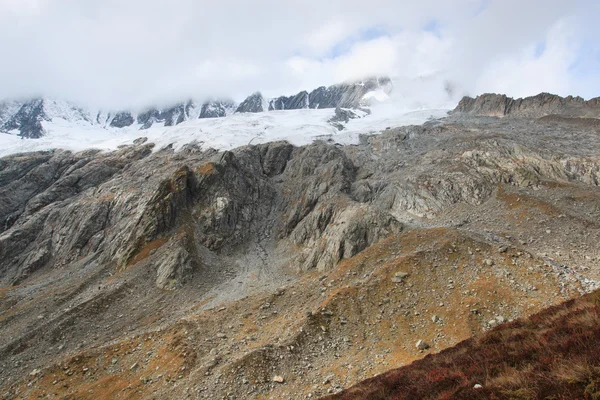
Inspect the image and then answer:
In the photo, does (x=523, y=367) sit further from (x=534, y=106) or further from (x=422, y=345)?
(x=534, y=106)

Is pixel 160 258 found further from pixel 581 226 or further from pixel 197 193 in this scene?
pixel 581 226

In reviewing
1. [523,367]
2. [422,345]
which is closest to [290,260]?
[422,345]

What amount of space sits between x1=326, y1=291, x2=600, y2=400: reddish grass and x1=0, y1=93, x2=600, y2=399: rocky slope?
32.1ft

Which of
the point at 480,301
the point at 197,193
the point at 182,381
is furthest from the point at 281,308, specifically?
the point at 197,193

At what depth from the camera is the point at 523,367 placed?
33.6 ft

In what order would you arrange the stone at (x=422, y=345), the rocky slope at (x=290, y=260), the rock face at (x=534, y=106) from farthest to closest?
the rock face at (x=534, y=106)
the rocky slope at (x=290, y=260)
the stone at (x=422, y=345)

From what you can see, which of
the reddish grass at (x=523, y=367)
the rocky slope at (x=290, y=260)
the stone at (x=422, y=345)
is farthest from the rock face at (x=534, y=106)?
the reddish grass at (x=523, y=367)

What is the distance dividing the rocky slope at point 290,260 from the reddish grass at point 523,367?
9.80m

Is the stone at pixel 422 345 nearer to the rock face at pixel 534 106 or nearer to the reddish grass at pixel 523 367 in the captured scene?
the reddish grass at pixel 523 367

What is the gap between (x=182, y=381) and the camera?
25.8 metres

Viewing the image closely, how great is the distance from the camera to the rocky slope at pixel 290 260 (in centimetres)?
2745

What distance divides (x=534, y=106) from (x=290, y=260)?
4738 inches

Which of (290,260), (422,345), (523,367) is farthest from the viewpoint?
(290,260)

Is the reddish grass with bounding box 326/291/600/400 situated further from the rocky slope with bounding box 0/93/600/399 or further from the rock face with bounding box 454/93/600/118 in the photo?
the rock face with bounding box 454/93/600/118
